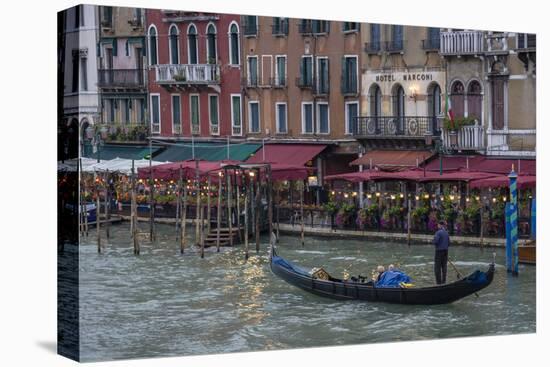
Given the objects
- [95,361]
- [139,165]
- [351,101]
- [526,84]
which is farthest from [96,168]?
[526,84]

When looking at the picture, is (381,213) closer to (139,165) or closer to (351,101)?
(351,101)

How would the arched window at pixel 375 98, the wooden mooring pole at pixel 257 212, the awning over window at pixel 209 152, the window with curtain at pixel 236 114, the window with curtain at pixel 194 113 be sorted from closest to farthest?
1. the awning over window at pixel 209 152
2. the window with curtain at pixel 194 113
3. the window with curtain at pixel 236 114
4. the wooden mooring pole at pixel 257 212
5. the arched window at pixel 375 98

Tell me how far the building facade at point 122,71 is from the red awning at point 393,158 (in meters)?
3.43

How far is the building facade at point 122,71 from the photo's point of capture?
1934 centimetres

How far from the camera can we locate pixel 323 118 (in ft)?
72.5

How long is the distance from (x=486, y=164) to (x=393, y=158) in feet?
4.82

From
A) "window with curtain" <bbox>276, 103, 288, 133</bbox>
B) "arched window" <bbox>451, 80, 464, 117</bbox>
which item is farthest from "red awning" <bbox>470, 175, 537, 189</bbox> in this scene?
"window with curtain" <bbox>276, 103, 288, 133</bbox>

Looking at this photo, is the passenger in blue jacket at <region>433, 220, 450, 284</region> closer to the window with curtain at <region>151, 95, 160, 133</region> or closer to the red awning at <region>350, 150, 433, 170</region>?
the red awning at <region>350, 150, 433, 170</region>

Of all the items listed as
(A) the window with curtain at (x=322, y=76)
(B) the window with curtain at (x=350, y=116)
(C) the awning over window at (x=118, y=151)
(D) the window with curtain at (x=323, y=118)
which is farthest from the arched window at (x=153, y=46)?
(B) the window with curtain at (x=350, y=116)

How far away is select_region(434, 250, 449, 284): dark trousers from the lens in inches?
854

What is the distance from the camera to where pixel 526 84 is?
74.1 feet

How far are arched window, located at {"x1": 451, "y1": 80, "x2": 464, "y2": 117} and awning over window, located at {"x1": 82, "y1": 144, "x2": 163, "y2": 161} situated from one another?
15.2 feet

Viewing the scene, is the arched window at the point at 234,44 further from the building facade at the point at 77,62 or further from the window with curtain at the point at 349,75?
the building facade at the point at 77,62

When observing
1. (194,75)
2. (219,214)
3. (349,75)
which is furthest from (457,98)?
(194,75)
